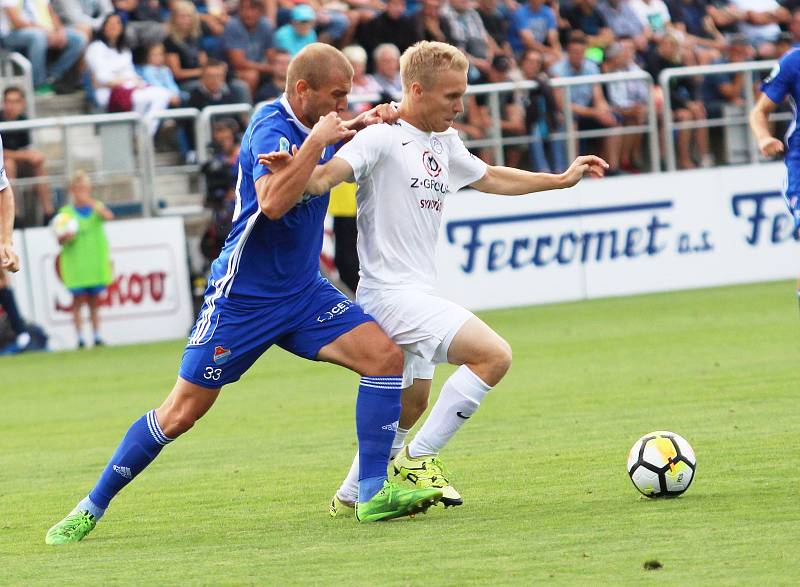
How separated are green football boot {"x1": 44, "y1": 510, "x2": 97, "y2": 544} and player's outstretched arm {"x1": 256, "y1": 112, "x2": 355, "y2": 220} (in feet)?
5.47

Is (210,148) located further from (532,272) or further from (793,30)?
(793,30)

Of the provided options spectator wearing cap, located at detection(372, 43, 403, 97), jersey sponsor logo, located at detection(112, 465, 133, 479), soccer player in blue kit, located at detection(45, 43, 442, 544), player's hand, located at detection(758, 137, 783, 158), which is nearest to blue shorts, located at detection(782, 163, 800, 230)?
player's hand, located at detection(758, 137, 783, 158)

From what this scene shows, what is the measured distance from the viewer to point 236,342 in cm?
664

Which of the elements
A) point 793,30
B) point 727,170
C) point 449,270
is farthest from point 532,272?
point 793,30

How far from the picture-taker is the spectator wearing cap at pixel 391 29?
65.7 ft

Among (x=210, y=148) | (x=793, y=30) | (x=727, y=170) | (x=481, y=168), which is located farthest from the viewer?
(x=793, y=30)

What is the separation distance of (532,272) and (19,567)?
13033 mm

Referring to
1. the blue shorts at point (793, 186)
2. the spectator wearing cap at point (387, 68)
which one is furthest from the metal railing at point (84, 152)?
the blue shorts at point (793, 186)

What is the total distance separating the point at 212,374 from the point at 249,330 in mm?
247

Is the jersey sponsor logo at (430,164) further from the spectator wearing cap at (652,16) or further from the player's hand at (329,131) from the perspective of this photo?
the spectator wearing cap at (652,16)

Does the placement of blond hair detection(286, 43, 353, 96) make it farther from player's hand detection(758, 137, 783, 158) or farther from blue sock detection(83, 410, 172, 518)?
player's hand detection(758, 137, 783, 158)

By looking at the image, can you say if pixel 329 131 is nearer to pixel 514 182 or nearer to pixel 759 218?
pixel 514 182

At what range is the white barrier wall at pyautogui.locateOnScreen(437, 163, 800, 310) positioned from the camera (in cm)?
1852

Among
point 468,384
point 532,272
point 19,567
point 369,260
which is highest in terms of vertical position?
point 369,260
